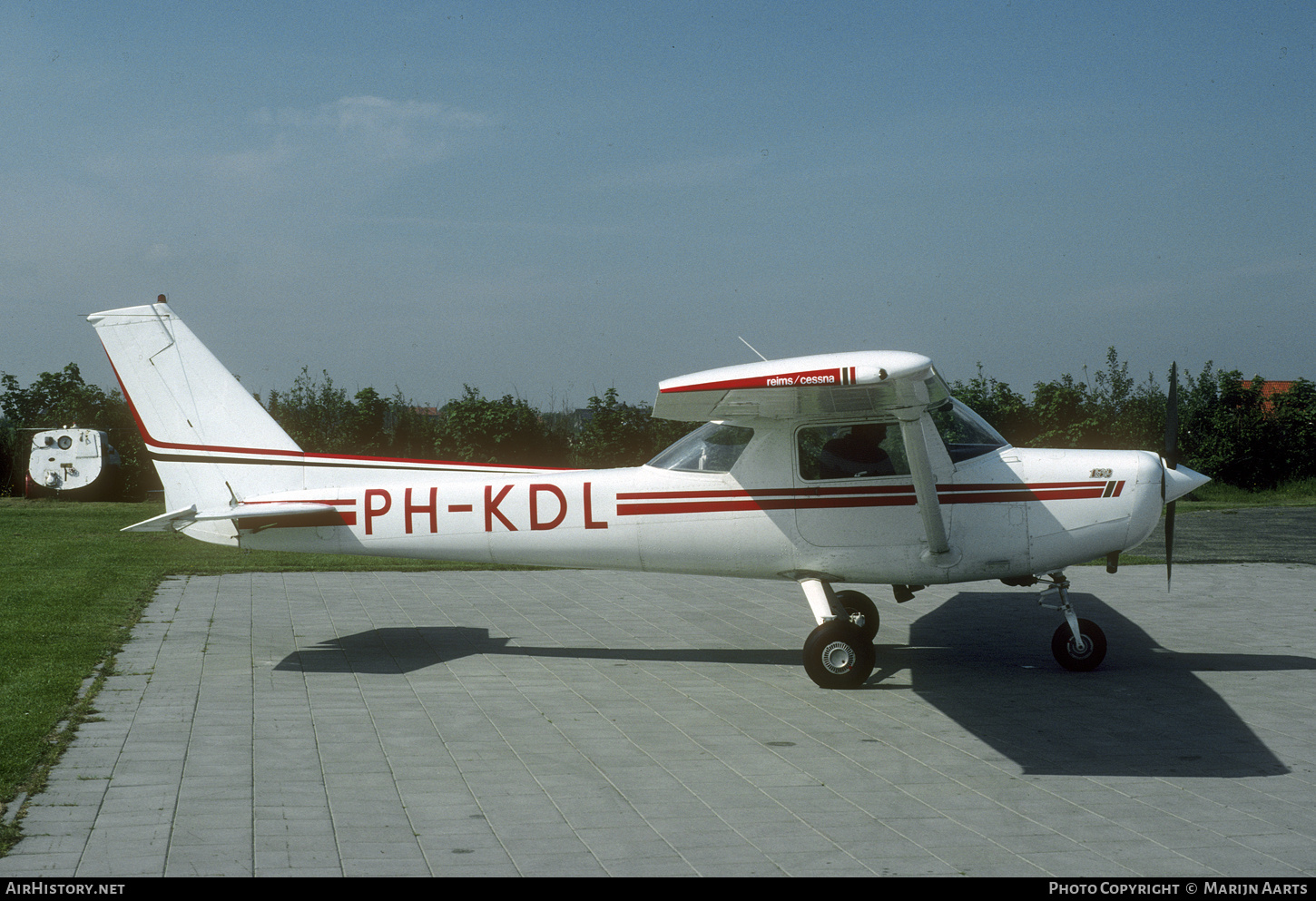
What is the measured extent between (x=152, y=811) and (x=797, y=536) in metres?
4.92

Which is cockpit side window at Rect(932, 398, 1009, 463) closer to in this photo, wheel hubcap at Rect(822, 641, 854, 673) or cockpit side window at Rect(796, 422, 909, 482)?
cockpit side window at Rect(796, 422, 909, 482)

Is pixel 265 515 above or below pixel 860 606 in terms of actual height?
above

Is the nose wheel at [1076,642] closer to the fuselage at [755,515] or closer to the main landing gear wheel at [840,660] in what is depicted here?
the fuselage at [755,515]

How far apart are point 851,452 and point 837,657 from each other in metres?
1.61

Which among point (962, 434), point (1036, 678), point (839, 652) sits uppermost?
point (962, 434)

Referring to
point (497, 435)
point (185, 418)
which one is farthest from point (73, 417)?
point (185, 418)

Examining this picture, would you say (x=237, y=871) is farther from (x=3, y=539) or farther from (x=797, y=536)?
(x=3, y=539)

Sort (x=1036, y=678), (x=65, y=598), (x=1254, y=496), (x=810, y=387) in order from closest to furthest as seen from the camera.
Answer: (x=810, y=387)
(x=1036, y=678)
(x=65, y=598)
(x=1254, y=496)

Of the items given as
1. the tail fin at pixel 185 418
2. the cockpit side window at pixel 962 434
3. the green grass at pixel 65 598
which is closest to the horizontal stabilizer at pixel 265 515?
the tail fin at pixel 185 418

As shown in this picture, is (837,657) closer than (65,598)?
Yes

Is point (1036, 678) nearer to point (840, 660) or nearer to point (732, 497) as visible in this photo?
point (840, 660)

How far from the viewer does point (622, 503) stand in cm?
→ 831

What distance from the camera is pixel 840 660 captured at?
764 centimetres
